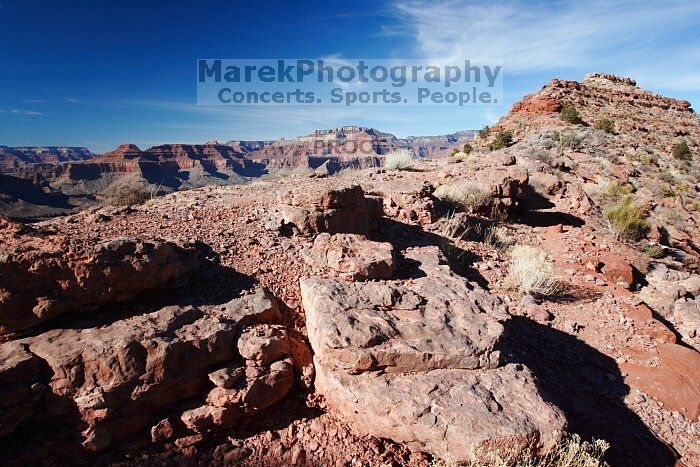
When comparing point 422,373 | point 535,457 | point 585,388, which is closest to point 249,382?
point 422,373

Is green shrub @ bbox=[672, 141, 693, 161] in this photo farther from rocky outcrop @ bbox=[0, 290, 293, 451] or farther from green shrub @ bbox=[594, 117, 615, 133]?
rocky outcrop @ bbox=[0, 290, 293, 451]

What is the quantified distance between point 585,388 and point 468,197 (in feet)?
17.8

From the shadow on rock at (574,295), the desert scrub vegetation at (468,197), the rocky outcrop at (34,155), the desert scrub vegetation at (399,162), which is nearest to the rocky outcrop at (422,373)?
the shadow on rock at (574,295)

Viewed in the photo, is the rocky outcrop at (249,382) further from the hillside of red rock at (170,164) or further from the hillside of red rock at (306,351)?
the hillside of red rock at (170,164)

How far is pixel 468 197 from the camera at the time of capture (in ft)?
29.0

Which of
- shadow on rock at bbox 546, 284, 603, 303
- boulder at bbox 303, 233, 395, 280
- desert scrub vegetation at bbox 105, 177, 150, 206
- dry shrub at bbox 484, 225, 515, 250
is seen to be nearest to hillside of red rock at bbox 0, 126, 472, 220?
desert scrub vegetation at bbox 105, 177, 150, 206

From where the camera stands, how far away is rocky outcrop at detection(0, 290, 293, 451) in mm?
2676

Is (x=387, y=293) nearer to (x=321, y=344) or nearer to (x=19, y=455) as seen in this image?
(x=321, y=344)

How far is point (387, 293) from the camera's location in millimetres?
3828

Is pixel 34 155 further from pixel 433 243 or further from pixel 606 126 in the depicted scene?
pixel 433 243

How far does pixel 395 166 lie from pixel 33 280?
1080 cm

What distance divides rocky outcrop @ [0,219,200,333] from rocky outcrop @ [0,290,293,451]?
249 mm

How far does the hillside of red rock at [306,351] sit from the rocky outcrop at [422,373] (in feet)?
0.05

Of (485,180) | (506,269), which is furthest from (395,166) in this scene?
(506,269)
